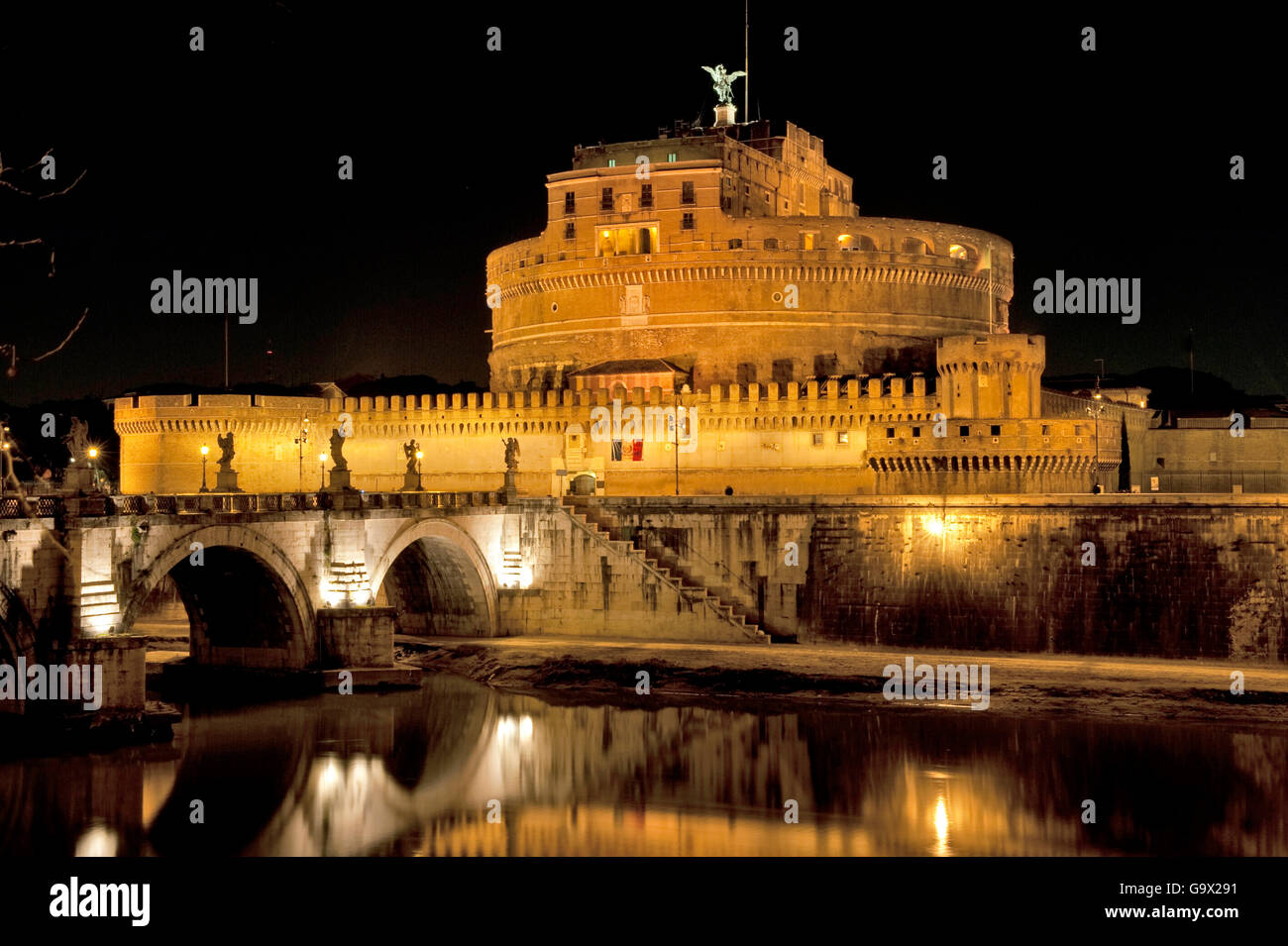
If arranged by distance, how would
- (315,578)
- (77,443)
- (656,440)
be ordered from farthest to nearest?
(656,440), (315,578), (77,443)

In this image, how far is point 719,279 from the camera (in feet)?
198

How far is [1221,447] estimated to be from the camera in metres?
55.4

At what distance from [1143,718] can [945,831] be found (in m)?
10.1

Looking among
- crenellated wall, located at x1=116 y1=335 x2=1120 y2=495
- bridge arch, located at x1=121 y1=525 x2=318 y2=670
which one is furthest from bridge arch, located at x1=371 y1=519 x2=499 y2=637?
crenellated wall, located at x1=116 y1=335 x2=1120 y2=495

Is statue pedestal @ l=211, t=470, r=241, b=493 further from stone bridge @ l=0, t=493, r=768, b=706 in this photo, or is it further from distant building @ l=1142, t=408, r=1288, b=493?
distant building @ l=1142, t=408, r=1288, b=493

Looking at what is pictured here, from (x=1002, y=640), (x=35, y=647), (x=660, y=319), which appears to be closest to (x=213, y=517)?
(x=35, y=647)

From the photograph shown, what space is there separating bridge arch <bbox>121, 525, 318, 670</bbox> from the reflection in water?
8.14 ft

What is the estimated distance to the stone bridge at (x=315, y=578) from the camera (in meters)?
30.1

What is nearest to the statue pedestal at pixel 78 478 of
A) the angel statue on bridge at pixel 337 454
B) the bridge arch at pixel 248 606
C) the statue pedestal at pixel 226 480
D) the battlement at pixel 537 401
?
the bridge arch at pixel 248 606

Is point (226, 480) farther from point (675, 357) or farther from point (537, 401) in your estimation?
point (675, 357)

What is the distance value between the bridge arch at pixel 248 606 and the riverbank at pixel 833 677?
4756 mm

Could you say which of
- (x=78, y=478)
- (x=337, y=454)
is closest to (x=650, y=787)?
(x=78, y=478)

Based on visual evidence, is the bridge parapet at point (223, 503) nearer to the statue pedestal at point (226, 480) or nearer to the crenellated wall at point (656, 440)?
the statue pedestal at point (226, 480)

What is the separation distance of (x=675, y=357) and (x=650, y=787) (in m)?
33.7
